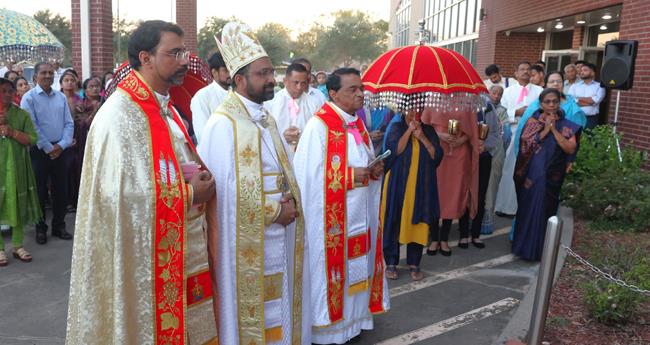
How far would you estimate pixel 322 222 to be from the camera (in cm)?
421

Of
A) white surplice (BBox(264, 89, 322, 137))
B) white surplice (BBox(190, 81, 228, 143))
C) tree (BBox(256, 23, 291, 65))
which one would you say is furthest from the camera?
tree (BBox(256, 23, 291, 65))

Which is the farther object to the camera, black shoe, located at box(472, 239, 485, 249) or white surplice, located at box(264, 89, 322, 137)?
black shoe, located at box(472, 239, 485, 249)

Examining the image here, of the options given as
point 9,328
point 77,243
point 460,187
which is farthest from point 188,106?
point 77,243

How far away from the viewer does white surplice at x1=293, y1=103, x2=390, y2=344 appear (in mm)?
4207

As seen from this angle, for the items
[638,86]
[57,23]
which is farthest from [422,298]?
[57,23]

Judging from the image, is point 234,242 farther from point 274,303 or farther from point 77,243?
point 77,243

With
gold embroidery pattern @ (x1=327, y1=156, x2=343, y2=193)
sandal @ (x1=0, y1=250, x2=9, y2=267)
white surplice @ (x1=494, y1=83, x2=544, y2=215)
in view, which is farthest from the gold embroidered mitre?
white surplice @ (x1=494, y1=83, x2=544, y2=215)

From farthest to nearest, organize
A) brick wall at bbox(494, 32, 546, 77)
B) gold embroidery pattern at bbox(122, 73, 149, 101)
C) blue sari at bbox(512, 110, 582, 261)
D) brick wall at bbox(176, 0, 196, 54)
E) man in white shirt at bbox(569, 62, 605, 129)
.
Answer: brick wall at bbox(494, 32, 546, 77), brick wall at bbox(176, 0, 196, 54), man in white shirt at bbox(569, 62, 605, 129), blue sari at bbox(512, 110, 582, 261), gold embroidery pattern at bbox(122, 73, 149, 101)

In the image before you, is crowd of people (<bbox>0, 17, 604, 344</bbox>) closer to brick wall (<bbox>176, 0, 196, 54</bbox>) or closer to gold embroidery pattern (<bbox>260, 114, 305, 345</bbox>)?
gold embroidery pattern (<bbox>260, 114, 305, 345</bbox>)

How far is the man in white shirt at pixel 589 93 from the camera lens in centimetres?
1005

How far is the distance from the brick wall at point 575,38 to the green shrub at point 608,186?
91cm

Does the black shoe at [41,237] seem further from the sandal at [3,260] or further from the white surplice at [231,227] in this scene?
the white surplice at [231,227]

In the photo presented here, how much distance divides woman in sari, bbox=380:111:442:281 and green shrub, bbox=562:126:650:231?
9.43ft

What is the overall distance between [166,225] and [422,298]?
11.1 feet
